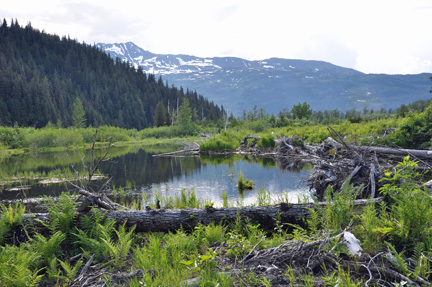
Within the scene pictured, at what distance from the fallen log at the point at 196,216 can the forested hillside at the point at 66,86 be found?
88540 mm

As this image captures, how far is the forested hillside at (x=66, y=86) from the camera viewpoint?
289 feet

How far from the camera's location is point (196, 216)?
6.84m

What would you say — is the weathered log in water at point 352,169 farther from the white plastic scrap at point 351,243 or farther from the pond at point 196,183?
the white plastic scrap at point 351,243

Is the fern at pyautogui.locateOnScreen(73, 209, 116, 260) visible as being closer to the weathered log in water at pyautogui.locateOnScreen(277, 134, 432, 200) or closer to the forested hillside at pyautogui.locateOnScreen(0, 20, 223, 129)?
the weathered log in water at pyautogui.locateOnScreen(277, 134, 432, 200)

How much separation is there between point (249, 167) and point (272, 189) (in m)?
7.09

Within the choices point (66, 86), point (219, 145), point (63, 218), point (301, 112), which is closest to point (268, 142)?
point (219, 145)

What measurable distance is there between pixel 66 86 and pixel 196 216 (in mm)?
121830

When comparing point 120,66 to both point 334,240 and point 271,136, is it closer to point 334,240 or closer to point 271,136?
point 271,136

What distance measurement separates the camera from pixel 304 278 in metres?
4.17

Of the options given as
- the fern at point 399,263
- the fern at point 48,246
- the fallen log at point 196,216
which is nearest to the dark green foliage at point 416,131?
the fallen log at point 196,216

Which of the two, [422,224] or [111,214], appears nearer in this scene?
[422,224]

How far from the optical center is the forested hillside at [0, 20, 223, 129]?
88.1 m

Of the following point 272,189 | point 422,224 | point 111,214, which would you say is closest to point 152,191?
point 272,189

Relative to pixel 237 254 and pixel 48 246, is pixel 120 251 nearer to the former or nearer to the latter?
pixel 48 246
